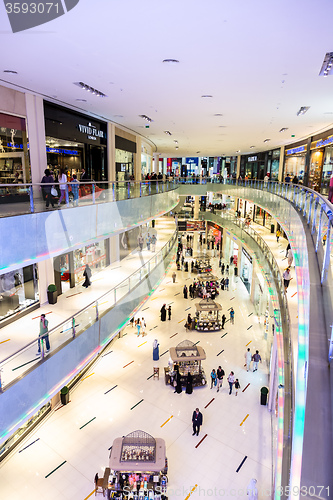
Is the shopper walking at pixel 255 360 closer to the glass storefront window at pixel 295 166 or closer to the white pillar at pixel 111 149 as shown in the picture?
the white pillar at pixel 111 149

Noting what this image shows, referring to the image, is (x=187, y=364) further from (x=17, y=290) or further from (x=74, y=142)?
(x=74, y=142)

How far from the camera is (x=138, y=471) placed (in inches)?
377

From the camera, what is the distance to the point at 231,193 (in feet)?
96.1

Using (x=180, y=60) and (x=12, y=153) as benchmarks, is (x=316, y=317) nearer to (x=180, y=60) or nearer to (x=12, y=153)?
(x=180, y=60)

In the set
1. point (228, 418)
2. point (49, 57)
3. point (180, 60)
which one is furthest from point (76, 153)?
point (228, 418)

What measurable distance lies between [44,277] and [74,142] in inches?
225

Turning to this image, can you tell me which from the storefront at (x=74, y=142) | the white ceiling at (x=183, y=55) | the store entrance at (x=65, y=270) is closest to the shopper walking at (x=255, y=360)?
the store entrance at (x=65, y=270)

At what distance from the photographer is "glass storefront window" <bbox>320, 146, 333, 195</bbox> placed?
48.6 ft

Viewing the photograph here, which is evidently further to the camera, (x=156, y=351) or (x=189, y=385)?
(x=156, y=351)

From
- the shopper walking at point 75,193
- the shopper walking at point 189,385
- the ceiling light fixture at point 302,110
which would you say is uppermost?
the ceiling light fixture at point 302,110

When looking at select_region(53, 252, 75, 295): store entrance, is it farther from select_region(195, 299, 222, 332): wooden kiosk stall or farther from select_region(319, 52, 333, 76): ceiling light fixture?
select_region(319, 52, 333, 76): ceiling light fixture

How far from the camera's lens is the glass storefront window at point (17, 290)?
445 inches

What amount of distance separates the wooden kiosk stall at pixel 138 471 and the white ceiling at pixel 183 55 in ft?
33.7

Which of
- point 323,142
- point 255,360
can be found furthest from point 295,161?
point 255,360
